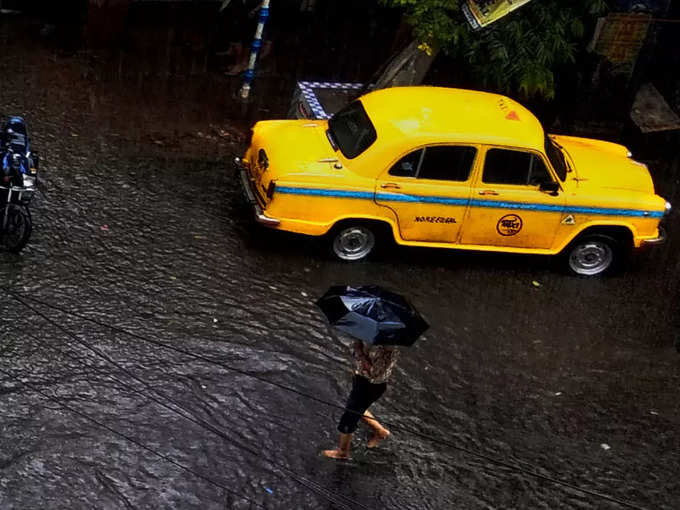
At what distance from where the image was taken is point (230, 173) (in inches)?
437

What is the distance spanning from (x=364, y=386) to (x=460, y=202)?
10.4ft

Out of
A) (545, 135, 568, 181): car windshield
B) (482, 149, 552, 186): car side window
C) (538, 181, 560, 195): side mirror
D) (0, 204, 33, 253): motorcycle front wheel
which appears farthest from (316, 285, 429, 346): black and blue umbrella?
(545, 135, 568, 181): car windshield

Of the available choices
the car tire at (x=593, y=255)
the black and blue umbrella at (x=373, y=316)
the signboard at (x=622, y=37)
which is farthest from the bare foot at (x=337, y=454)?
the signboard at (x=622, y=37)

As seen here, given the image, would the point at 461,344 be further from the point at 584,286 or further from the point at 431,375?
the point at 584,286

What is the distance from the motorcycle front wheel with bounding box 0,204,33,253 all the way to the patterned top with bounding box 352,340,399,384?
12.4 ft

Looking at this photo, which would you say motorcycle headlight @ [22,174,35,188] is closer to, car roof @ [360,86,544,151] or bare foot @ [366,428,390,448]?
car roof @ [360,86,544,151]

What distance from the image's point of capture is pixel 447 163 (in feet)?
30.4

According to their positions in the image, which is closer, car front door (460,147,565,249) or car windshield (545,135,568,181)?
car front door (460,147,565,249)

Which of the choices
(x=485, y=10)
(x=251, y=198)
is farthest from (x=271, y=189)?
(x=485, y=10)

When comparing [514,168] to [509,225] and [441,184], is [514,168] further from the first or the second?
[441,184]

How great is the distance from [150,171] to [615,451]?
6107mm

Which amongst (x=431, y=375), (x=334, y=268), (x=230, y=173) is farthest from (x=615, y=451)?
(x=230, y=173)

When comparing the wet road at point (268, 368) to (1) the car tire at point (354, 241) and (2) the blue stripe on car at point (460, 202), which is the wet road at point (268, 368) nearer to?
(1) the car tire at point (354, 241)

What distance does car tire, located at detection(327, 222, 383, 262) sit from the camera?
30.8ft
